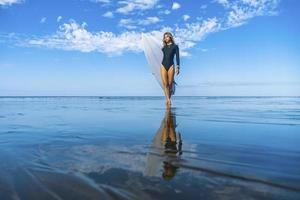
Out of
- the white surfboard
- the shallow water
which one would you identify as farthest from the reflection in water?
the white surfboard

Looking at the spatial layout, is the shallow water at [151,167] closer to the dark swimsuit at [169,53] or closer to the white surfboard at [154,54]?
the dark swimsuit at [169,53]

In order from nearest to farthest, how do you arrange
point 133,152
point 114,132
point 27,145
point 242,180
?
1. point 242,180
2. point 133,152
3. point 27,145
4. point 114,132

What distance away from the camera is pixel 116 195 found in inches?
66.6

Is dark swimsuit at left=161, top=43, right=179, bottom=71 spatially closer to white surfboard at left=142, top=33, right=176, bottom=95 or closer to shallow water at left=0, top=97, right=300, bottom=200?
white surfboard at left=142, top=33, right=176, bottom=95

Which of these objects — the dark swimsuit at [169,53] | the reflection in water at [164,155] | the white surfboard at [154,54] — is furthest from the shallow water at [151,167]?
the white surfboard at [154,54]

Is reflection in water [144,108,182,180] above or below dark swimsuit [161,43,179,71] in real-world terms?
below

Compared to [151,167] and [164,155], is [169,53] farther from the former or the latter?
[151,167]

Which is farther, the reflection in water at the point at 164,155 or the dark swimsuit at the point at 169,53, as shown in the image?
the dark swimsuit at the point at 169,53

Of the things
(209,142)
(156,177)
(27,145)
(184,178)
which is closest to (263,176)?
(184,178)

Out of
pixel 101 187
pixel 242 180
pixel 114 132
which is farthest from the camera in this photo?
pixel 114 132

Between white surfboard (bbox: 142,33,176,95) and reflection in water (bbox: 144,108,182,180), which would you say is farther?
white surfboard (bbox: 142,33,176,95)

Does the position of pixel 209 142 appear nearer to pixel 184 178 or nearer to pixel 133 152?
pixel 133 152

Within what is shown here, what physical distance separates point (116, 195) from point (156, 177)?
0.40 meters

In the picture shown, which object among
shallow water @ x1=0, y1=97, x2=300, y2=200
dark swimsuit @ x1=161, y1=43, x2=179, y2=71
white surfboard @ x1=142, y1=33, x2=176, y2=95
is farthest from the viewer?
white surfboard @ x1=142, y1=33, x2=176, y2=95
